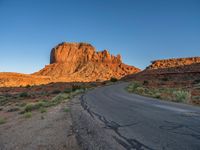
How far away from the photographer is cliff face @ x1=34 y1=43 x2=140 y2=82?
484 feet

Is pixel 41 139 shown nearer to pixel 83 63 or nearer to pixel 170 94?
pixel 170 94

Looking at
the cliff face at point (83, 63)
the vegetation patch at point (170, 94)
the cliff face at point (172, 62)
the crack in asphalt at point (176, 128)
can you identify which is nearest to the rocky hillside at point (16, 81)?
the cliff face at point (83, 63)

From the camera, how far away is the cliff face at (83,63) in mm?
147625

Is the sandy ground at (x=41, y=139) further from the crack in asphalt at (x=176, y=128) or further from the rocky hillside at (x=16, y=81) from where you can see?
the rocky hillside at (x=16, y=81)

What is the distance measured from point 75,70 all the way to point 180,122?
489 ft

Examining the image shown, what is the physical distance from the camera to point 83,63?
164 metres

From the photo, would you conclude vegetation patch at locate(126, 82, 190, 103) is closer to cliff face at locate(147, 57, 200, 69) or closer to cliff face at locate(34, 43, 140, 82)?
cliff face at locate(147, 57, 200, 69)

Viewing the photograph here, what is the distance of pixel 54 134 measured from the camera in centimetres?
757

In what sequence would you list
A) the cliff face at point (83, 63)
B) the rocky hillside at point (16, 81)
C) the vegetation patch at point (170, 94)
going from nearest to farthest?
the vegetation patch at point (170, 94), the rocky hillside at point (16, 81), the cliff face at point (83, 63)

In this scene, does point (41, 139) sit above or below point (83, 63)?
below

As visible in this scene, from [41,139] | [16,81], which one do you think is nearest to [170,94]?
[41,139]

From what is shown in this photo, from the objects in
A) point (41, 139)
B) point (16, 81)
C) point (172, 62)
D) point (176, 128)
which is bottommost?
point (41, 139)

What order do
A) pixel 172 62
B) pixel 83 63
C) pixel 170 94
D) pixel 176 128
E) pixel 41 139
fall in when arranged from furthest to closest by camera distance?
pixel 83 63 → pixel 172 62 → pixel 170 94 → pixel 176 128 → pixel 41 139

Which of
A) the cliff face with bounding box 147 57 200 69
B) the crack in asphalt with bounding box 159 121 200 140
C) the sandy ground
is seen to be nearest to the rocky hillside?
the cliff face with bounding box 147 57 200 69
